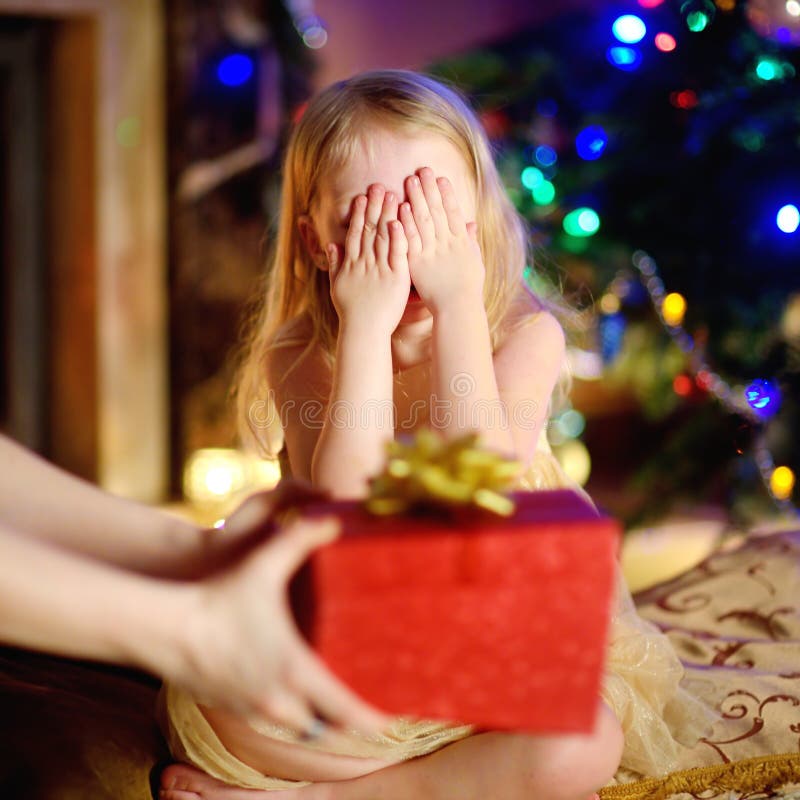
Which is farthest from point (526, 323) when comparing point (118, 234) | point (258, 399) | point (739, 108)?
point (118, 234)

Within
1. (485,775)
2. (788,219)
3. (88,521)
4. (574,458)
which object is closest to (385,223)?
(88,521)

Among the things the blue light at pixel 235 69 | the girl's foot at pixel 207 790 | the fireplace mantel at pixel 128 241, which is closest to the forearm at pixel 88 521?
the girl's foot at pixel 207 790

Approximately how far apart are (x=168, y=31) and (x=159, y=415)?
3.74ft

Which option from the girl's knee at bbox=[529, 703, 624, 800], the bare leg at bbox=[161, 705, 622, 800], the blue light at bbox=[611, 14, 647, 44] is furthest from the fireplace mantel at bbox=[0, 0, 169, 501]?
the girl's knee at bbox=[529, 703, 624, 800]

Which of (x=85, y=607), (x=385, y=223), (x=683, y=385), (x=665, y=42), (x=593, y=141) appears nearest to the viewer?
(x=85, y=607)

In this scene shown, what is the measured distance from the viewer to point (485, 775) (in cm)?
97

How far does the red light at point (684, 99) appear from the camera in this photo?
84.1 inches

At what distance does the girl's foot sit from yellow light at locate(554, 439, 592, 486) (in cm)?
181

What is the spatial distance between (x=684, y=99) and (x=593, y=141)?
0.20m

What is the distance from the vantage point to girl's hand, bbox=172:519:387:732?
0.70 m

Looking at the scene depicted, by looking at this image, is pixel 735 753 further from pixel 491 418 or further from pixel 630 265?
pixel 630 265

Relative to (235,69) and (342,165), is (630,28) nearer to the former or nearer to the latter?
(342,165)

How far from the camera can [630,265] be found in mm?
2330

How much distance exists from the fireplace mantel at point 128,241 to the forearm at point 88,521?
89.0 inches
